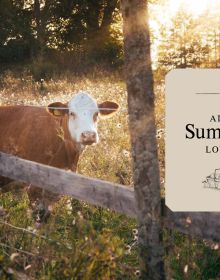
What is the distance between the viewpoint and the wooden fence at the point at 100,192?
122 inches

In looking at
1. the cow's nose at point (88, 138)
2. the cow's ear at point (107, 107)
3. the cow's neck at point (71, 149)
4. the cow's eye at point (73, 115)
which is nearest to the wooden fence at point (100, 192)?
the cow's nose at point (88, 138)

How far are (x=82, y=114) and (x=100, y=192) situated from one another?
8.38ft

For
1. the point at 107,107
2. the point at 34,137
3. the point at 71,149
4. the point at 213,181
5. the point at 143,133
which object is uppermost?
the point at 143,133

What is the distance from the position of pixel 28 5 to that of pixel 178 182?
30.6 m

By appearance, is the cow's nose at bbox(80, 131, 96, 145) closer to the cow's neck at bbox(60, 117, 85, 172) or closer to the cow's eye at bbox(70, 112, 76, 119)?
the cow's neck at bbox(60, 117, 85, 172)

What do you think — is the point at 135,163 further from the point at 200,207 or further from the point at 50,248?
the point at 50,248

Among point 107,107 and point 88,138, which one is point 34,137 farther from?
point 107,107

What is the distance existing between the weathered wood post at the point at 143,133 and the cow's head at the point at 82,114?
2521 mm

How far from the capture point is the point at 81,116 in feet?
20.1

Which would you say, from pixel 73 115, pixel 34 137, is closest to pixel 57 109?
pixel 73 115

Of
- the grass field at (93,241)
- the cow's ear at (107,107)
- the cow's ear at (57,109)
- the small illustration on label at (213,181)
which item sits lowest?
the grass field at (93,241)

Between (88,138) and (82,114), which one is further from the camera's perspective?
(82,114)

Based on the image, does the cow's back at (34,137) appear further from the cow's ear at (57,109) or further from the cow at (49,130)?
the cow's ear at (57,109)

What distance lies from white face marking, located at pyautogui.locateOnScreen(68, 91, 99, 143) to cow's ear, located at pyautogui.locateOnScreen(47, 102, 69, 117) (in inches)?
2.9
